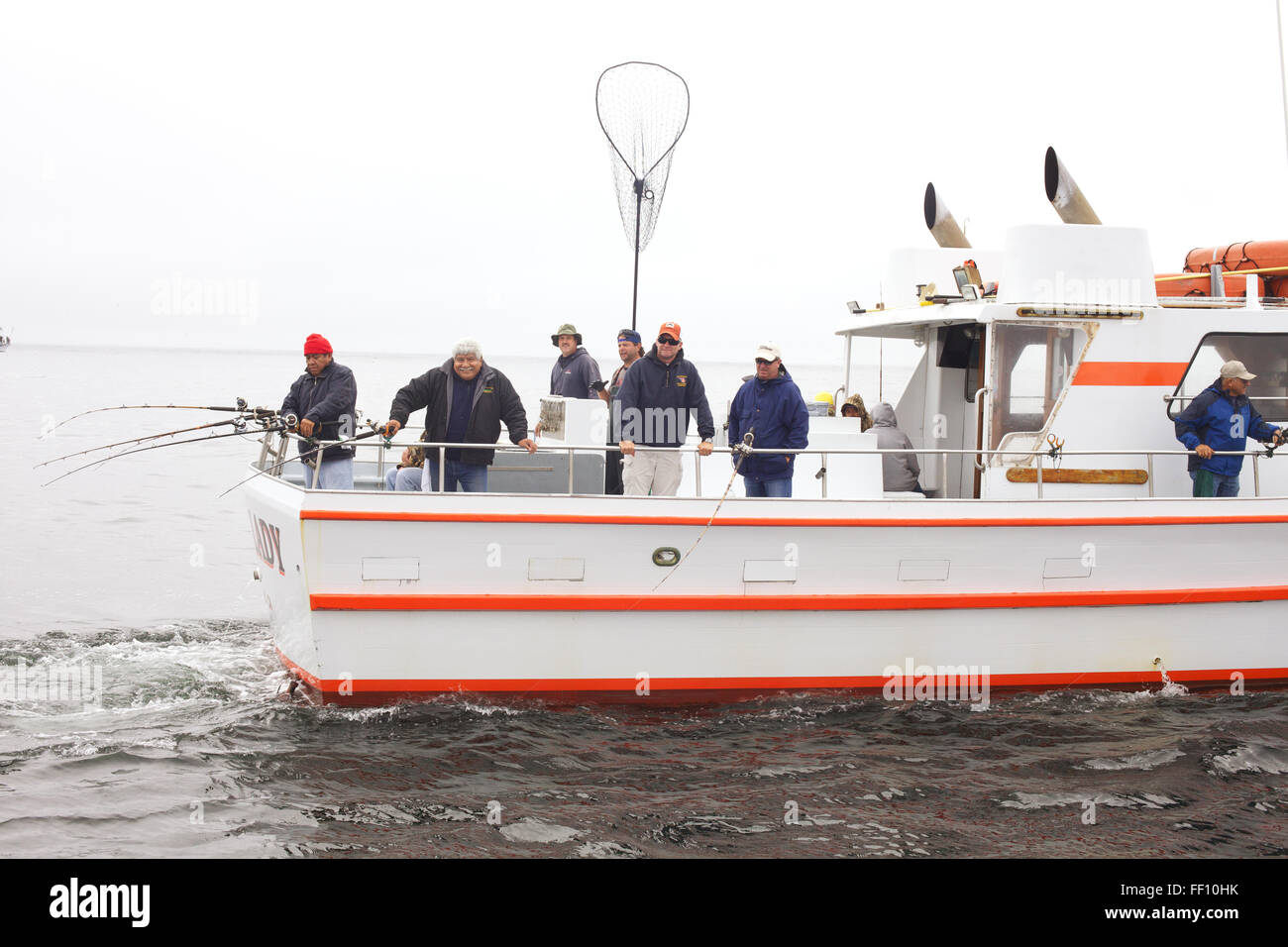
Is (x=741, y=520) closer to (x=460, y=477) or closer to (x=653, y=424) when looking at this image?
(x=653, y=424)

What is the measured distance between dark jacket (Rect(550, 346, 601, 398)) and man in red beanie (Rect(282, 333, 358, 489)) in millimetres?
1899

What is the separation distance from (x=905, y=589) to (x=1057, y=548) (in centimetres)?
109

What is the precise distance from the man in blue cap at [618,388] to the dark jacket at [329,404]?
1.78m

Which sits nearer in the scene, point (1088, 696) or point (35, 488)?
point (1088, 696)

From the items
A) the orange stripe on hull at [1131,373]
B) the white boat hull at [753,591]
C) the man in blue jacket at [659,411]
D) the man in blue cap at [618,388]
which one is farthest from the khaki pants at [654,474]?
the orange stripe on hull at [1131,373]

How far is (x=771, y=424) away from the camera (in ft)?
25.3

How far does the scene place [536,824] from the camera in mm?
6094

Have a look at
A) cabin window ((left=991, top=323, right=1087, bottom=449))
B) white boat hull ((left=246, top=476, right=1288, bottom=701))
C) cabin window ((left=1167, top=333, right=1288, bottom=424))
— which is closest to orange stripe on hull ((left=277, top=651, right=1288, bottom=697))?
white boat hull ((left=246, top=476, right=1288, bottom=701))

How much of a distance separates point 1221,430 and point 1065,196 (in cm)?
204

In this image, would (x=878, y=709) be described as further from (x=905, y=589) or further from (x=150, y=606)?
(x=150, y=606)

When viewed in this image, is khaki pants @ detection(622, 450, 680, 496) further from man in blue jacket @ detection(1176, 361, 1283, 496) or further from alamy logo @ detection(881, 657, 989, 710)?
man in blue jacket @ detection(1176, 361, 1283, 496)
